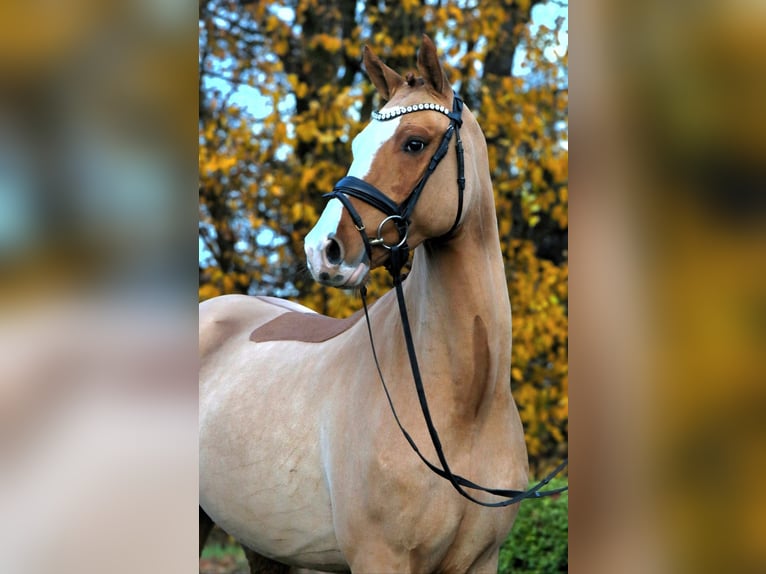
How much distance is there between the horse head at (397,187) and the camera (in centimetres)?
212

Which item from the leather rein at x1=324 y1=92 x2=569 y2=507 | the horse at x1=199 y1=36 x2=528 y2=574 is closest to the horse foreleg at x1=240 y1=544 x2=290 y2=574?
the horse at x1=199 y1=36 x2=528 y2=574

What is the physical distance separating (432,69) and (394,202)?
1.46 ft

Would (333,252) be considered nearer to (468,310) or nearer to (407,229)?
(407,229)

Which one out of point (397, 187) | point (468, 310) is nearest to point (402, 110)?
point (397, 187)

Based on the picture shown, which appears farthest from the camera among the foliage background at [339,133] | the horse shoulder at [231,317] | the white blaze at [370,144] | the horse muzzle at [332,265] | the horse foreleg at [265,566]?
the foliage background at [339,133]

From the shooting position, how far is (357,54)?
5.58 m

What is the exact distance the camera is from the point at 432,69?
2348 mm

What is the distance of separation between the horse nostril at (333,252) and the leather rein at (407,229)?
2.9 inches

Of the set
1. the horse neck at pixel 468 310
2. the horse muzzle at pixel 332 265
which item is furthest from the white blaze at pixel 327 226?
the horse neck at pixel 468 310

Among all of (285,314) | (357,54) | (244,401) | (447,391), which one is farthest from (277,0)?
(447,391)

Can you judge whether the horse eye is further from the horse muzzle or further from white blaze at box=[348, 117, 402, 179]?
the horse muzzle

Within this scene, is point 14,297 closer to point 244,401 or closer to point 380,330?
point 380,330

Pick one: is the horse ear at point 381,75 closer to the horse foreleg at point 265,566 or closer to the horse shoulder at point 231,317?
the horse shoulder at point 231,317

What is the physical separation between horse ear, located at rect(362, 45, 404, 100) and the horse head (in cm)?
1
